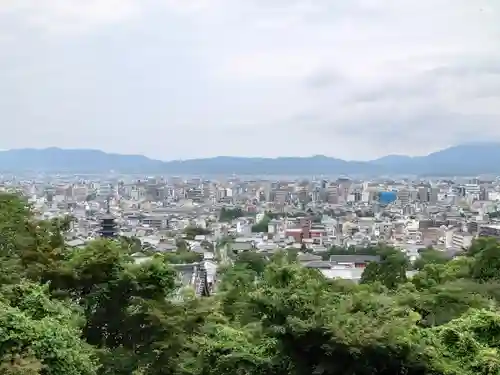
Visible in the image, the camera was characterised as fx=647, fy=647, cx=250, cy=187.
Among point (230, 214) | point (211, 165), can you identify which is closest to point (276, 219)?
point (230, 214)

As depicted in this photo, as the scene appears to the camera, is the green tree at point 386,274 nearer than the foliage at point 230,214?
Yes

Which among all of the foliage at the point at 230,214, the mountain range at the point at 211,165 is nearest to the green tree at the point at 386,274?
the foliage at the point at 230,214

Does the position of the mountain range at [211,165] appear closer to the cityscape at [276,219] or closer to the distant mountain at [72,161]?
the distant mountain at [72,161]

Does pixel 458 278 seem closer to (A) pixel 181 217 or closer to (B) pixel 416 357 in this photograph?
(B) pixel 416 357

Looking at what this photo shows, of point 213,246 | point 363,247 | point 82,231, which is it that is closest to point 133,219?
point 82,231

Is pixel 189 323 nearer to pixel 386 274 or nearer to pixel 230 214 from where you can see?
pixel 386 274

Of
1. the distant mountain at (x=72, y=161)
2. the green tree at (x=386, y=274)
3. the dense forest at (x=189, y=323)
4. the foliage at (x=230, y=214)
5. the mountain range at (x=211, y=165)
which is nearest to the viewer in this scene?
the dense forest at (x=189, y=323)
